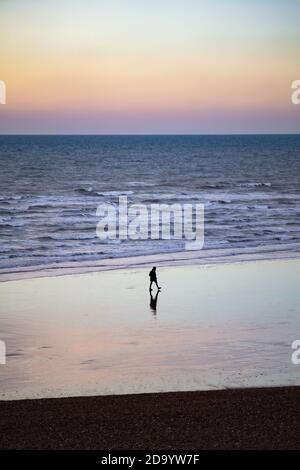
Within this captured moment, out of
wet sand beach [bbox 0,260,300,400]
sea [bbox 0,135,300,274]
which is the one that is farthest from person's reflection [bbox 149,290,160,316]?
sea [bbox 0,135,300,274]

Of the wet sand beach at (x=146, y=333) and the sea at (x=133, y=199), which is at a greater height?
the sea at (x=133, y=199)

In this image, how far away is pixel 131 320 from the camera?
1923cm

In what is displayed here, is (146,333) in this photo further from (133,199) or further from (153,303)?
(133,199)

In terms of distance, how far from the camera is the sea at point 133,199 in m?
34.0

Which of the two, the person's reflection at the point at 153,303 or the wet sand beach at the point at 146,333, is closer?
the wet sand beach at the point at 146,333

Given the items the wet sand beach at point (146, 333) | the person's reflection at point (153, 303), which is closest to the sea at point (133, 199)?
the wet sand beach at point (146, 333)

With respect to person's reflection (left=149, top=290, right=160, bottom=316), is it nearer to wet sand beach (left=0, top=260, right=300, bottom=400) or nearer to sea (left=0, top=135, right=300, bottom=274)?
wet sand beach (left=0, top=260, right=300, bottom=400)

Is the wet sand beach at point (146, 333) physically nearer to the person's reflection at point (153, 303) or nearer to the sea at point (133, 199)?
the person's reflection at point (153, 303)

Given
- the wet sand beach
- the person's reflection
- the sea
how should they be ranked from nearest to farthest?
the wet sand beach
the person's reflection
the sea

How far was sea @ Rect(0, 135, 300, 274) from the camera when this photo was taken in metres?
34.0

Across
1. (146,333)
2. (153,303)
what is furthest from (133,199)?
(146,333)

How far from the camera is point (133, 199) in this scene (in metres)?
63.3
